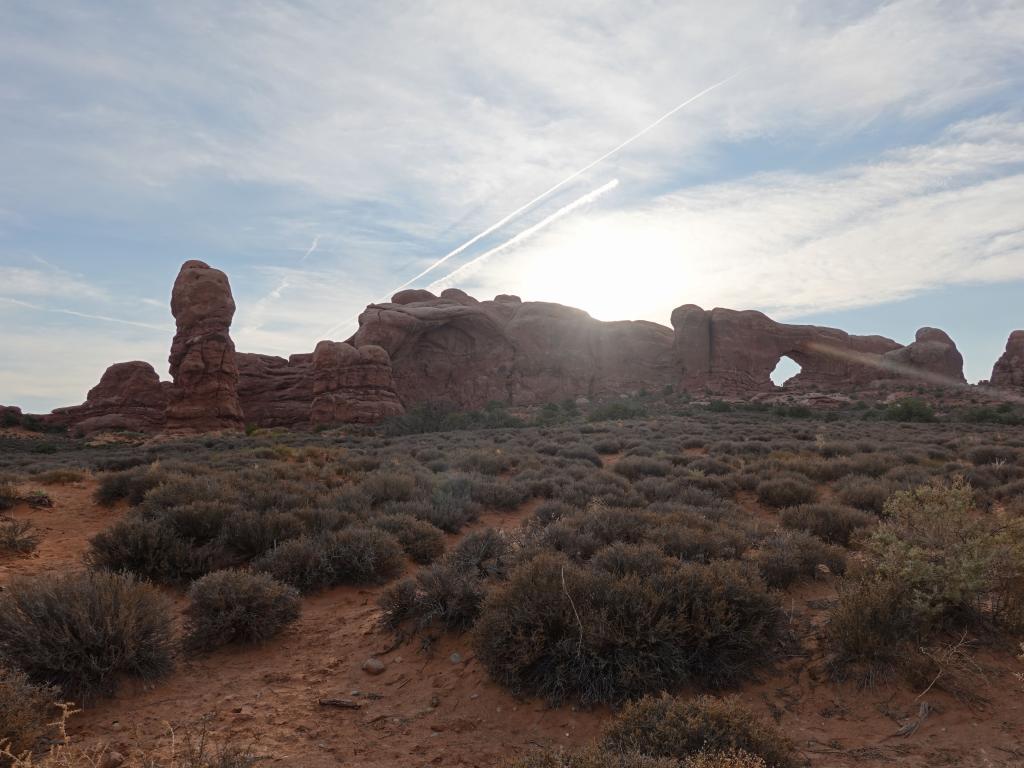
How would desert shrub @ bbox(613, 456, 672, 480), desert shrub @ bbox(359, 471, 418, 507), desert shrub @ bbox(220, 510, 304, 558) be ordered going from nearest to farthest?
desert shrub @ bbox(220, 510, 304, 558)
desert shrub @ bbox(359, 471, 418, 507)
desert shrub @ bbox(613, 456, 672, 480)

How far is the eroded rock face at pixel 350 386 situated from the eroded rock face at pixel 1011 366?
49177 millimetres

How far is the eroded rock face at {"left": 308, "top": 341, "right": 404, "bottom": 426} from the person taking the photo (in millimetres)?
40531

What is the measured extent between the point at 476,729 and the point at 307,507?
4.95 metres

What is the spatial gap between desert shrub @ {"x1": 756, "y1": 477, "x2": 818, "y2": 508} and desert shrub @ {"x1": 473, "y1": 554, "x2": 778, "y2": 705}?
5757 millimetres

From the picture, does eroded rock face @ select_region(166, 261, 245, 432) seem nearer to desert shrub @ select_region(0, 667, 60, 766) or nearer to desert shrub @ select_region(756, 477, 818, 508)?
desert shrub @ select_region(756, 477, 818, 508)

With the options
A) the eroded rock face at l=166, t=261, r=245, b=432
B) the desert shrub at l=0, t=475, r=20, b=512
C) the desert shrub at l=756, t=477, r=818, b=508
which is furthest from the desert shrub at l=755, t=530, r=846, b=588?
the eroded rock face at l=166, t=261, r=245, b=432

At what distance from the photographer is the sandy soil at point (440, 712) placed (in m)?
3.32

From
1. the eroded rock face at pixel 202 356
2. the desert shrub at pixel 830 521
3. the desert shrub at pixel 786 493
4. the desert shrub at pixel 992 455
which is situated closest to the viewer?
the desert shrub at pixel 830 521

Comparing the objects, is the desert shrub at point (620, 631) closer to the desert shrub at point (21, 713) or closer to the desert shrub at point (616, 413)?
the desert shrub at point (21, 713)

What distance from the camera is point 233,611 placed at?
189 inches

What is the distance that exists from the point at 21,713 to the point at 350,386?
131ft

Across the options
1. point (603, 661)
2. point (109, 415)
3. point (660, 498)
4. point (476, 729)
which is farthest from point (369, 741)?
point (109, 415)

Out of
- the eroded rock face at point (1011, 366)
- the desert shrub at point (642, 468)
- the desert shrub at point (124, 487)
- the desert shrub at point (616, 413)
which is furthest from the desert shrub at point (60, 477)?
the eroded rock face at point (1011, 366)

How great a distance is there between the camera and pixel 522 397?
172ft
